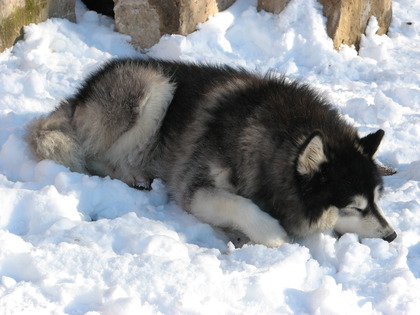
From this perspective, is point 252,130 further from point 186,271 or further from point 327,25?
point 327,25

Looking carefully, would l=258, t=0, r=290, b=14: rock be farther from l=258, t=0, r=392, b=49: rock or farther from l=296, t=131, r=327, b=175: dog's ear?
l=296, t=131, r=327, b=175: dog's ear

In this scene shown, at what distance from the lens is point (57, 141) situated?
4758 millimetres

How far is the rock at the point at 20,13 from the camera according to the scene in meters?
6.48

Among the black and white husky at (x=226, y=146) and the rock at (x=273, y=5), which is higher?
the rock at (x=273, y=5)

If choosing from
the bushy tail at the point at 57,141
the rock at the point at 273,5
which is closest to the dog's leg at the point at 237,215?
the bushy tail at the point at 57,141

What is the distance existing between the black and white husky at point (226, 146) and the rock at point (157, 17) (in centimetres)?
177

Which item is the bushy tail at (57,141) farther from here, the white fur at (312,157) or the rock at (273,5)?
the rock at (273,5)

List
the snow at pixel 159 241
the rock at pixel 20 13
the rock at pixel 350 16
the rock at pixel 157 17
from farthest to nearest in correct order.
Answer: the rock at pixel 350 16
the rock at pixel 157 17
the rock at pixel 20 13
the snow at pixel 159 241

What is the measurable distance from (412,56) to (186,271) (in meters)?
5.23

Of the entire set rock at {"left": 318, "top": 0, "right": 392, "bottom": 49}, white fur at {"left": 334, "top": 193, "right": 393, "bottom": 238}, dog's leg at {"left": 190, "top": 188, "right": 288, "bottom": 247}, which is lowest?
dog's leg at {"left": 190, "top": 188, "right": 288, "bottom": 247}

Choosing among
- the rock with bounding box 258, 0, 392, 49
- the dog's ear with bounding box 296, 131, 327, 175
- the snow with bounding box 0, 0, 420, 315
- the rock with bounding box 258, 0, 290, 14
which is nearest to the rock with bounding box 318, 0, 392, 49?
the rock with bounding box 258, 0, 392, 49

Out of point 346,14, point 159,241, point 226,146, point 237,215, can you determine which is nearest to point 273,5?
point 346,14

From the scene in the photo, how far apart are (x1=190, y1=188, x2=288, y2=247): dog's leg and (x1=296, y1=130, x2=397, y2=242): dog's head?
0.91ft

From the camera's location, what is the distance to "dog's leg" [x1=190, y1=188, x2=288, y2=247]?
412 centimetres
